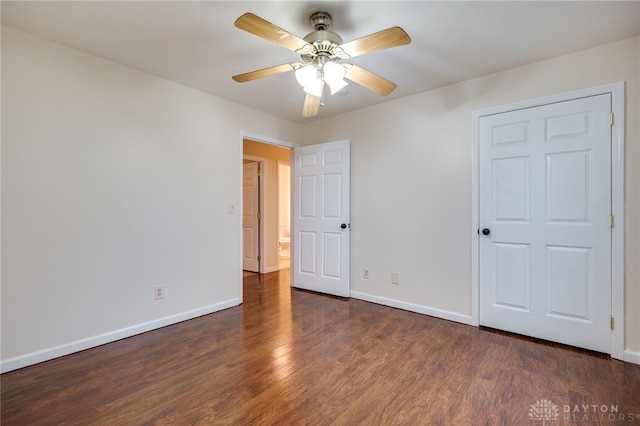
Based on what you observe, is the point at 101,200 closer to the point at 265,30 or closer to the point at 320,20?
the point at 265,30

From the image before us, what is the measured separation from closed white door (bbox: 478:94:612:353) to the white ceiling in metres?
0.57

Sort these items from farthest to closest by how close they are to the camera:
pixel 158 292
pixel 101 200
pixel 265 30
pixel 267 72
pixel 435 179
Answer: pixel 435 179, pixel 158 292, pixel 101 200, pixel 267 72, pixel 265 30

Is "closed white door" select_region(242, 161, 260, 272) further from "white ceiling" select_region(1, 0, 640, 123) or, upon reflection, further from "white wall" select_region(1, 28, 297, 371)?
→ "white ceiling" select_region(1, 0, 640, 123)

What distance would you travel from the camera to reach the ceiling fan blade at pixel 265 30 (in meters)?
1.54

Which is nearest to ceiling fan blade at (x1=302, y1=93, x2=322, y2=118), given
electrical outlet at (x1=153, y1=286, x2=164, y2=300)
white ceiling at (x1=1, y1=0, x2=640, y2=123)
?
white ceiling at (x1=1, y1=0, x2=640, y2=123)

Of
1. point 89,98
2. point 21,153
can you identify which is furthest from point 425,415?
point 89,98

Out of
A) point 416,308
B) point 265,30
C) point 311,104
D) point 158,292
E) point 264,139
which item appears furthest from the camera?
point 264,139

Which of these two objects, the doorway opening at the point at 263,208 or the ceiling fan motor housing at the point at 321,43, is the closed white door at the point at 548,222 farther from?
the doorway opening at the point at 263,208

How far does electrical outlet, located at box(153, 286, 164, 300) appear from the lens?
2857mm

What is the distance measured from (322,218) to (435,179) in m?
1.52

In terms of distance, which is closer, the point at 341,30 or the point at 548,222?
the point at 341,30

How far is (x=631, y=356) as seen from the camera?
7.20 feet

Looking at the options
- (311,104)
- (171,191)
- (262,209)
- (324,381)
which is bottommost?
(324,381)

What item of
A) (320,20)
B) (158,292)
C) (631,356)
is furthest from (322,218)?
(631,356)
